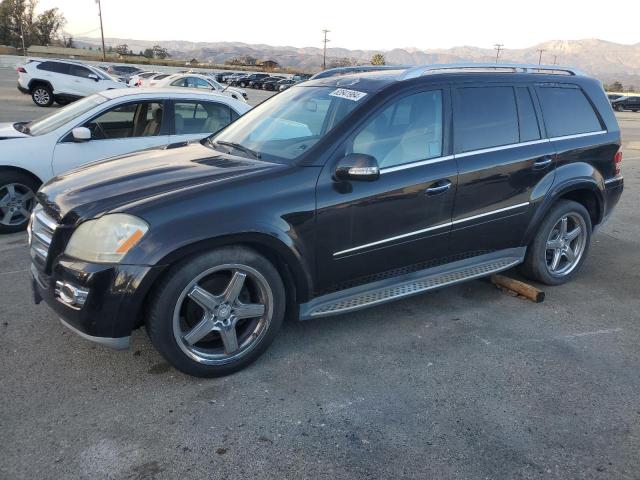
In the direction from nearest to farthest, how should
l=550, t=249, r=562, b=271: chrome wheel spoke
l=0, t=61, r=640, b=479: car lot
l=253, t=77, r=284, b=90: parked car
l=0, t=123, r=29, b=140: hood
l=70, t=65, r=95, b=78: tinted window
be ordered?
l=0, t=61, r=640, b=479: car lot, l=550, t=249, r=562, b=271: chrome wheel spoke, l=0, t=123, r=29, b=140: hood, l=70, t=65, r=95, b=78: tinted window, l=253, t=77, r=284, b=90: parked car

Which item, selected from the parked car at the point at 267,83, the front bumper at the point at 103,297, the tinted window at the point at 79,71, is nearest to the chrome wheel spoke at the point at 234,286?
the front bumper at the point at 103,297

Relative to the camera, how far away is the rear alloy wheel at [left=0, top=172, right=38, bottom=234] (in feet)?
19.1

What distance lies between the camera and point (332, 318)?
4113 millimetres

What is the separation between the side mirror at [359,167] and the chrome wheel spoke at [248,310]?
0.96m

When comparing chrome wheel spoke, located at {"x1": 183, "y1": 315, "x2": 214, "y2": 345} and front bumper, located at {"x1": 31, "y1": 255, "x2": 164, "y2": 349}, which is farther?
chrome wheel spoke, located at {"x1": 183, "y1": 315, "x2": 214, "y2": 345}

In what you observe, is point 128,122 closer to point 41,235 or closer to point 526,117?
point 41,235

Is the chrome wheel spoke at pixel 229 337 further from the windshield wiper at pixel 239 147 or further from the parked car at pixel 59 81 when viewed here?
the parked car at pixel 59 81

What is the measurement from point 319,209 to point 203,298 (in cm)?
88

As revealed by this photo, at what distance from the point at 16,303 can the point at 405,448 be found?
3153mm

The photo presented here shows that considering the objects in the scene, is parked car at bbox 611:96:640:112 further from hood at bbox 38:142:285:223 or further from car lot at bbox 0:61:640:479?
hood at bbox 38:142:285:223

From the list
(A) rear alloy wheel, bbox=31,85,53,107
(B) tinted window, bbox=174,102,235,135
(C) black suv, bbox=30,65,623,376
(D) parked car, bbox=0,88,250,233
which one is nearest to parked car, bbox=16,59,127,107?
(A) rear alloy wheel, bbox=31,85,53,107

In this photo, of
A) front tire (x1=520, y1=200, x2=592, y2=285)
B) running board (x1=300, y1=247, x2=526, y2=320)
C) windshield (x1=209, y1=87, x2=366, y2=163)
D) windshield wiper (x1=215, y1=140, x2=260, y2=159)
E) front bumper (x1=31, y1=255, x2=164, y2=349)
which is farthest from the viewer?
front tire (x1=520, y1=200, x2=592, y2=285)

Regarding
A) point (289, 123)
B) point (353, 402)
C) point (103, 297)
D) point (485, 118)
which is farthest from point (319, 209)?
point (485, 118)

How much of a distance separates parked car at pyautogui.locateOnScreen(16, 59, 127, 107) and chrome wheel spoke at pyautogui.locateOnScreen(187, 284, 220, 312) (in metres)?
19.7
